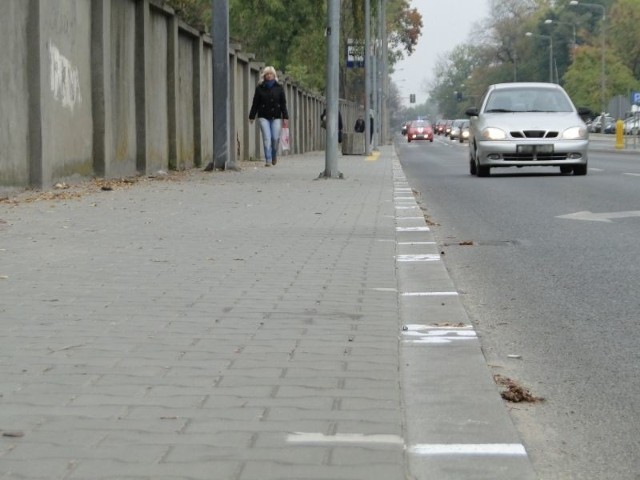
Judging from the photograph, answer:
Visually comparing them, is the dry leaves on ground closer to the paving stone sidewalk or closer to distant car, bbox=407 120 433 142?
the paving stone sidewalk

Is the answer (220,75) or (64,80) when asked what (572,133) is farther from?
(64,80)

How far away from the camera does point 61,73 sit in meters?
17.3

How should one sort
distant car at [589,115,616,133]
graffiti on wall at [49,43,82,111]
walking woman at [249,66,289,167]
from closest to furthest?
graffiti on wall at [49,43,82,111], walking woman at [249,66,289,167], distant car at [589,115,616,133]

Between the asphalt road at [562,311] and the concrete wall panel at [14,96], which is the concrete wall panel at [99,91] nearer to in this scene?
the concrete wall panel at [14,96]

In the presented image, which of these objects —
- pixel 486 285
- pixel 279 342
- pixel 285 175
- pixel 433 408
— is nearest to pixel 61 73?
pixel 285 175

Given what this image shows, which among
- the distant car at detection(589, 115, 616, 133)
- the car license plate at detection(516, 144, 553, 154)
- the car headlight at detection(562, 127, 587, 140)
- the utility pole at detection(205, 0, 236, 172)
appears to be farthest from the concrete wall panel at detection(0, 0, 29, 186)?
the distant car at detection(589, 115, 616, 133)

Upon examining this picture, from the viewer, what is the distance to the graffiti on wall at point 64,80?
16859 mm

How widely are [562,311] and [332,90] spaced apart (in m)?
15.7

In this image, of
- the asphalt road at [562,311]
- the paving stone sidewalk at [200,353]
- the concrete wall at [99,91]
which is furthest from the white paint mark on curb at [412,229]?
the concrete wall at [99,91]

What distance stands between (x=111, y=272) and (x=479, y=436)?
466 centimetres

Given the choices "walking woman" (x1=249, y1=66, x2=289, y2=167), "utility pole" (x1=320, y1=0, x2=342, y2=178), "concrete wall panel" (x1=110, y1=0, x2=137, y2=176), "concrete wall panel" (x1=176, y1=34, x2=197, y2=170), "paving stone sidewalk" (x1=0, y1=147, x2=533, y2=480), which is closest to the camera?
"paving stone sidewalk" (x1=0, y1=147, x2=533, y2=480)

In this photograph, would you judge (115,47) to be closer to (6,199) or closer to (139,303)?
(6,199)

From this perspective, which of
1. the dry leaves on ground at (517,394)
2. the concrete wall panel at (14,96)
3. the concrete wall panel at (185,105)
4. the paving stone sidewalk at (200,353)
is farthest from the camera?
the concrete wall panel at (185,105)

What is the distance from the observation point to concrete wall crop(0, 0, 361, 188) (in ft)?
51.4
